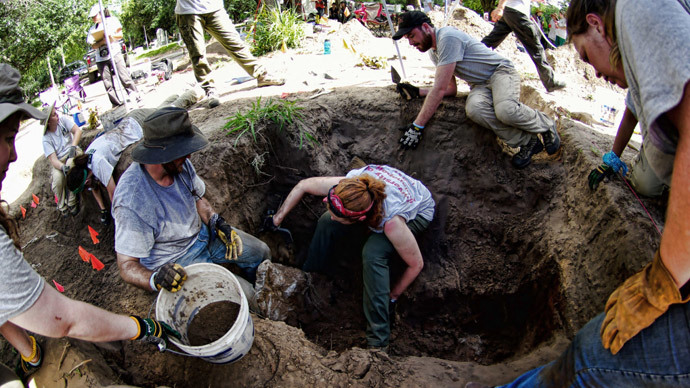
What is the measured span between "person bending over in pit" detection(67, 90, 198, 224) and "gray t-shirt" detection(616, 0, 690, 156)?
12.7 feet

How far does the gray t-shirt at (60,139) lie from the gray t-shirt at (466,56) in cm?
408

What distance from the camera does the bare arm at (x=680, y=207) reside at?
3.23 feet

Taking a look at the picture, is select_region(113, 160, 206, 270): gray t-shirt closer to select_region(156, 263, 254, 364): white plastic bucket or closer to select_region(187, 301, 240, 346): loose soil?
select_region(156, 263, 254, 364): white plastic bucket

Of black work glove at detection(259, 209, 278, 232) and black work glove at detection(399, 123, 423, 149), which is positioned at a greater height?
black work glove at detection(399, 123, 423, 149)

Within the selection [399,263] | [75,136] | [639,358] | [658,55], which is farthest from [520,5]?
[75,136]

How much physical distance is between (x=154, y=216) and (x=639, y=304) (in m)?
2.53

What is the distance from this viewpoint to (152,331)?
172 cm

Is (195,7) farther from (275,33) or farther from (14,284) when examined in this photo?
(14,284)

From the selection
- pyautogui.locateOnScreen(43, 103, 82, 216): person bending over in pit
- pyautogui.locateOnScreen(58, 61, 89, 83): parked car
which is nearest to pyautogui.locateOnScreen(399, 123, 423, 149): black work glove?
pyautogui.locateOnScreen(43, 103, 82, 216): person bending over in pit

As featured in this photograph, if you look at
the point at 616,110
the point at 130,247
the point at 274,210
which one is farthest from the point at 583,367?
the point at 616,110

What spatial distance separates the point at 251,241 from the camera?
2889mm

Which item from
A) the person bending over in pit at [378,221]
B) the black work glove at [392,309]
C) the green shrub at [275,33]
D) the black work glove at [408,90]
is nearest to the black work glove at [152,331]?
the person bending over in pit at [378,221]

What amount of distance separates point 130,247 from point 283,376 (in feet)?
4.01

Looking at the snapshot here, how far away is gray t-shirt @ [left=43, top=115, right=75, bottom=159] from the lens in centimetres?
375
